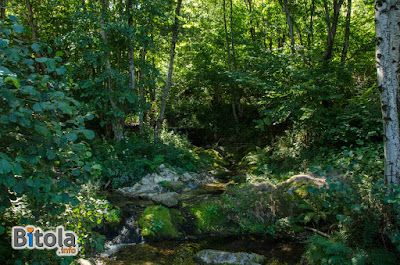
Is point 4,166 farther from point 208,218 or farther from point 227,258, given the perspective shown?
point 208,218

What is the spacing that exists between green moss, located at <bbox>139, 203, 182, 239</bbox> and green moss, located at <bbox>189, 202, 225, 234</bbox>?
0.46 m

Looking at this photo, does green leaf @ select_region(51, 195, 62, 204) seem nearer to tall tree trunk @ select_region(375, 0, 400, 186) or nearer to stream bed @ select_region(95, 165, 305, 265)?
stream bed @ select_region(95, 165, 305, 265)

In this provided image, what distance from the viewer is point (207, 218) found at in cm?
683

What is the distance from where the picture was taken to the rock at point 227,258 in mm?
4988

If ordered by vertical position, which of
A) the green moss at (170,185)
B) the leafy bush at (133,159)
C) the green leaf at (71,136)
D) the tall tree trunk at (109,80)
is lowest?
the green moss at (170,185)

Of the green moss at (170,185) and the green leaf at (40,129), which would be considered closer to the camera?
the green leaf at (40,129)

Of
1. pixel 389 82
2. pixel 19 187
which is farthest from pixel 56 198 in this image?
pixel 389 82

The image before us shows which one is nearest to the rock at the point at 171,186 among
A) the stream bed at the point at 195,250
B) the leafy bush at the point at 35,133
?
the stream bed at the point at 195,250

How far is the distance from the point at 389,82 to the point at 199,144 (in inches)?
548

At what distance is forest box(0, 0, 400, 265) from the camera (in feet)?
7.97

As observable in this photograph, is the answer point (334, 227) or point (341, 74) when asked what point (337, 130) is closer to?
point (341, 74)

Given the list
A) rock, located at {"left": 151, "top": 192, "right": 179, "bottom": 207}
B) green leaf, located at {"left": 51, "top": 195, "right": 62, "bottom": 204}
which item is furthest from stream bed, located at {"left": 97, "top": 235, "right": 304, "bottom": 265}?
green leaf, located at {"left": 51, "top": 195, "right": 62, "bottom": 204}

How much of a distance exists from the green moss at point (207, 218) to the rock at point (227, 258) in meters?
1.28

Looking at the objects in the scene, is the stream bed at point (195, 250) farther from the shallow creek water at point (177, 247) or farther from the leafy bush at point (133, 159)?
the leafy bush at point (133, 159)
